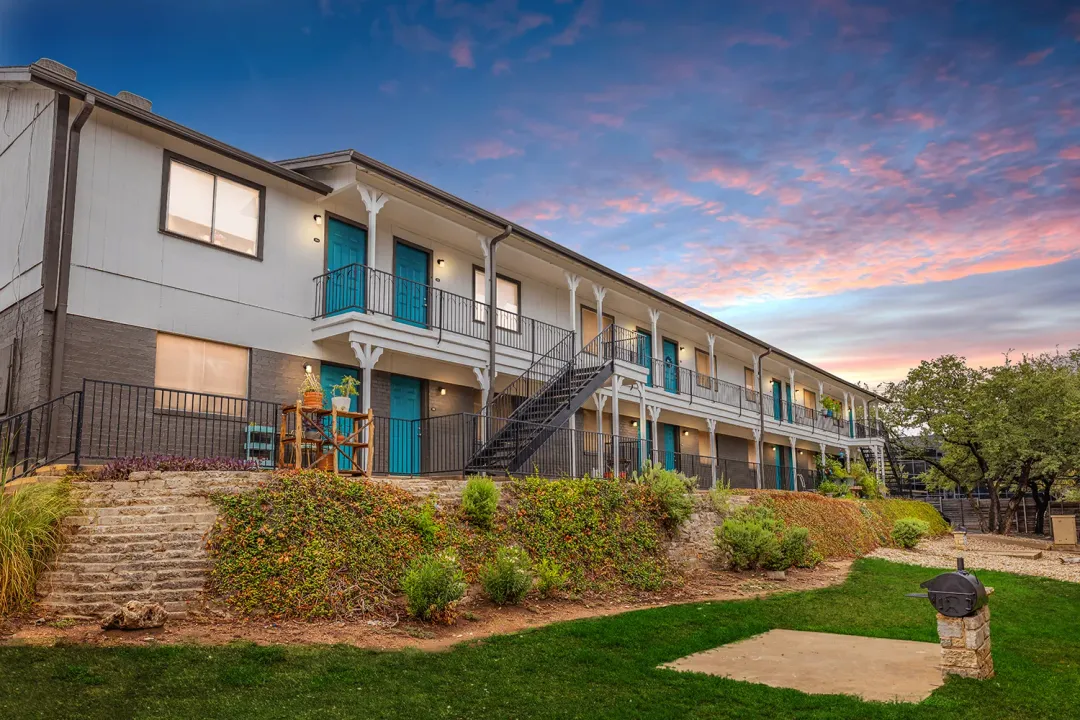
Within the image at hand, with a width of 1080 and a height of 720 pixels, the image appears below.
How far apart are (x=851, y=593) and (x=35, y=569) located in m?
11.4

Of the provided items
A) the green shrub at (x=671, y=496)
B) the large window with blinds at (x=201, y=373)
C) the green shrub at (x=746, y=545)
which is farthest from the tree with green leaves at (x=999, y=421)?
the large window with blinds at (x=201, y=373)

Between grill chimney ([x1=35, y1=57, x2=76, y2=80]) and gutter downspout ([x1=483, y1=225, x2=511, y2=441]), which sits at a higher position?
grill chimney ([x1=35, y1=57, x2=76, y2=80])

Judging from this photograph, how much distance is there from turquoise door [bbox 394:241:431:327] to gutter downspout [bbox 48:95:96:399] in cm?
639

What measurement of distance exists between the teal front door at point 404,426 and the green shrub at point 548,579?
545 cm

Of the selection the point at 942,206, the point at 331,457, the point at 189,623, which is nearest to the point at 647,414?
the point at 942,206

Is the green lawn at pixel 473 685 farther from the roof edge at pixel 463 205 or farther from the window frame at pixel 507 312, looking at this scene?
the window frame at pixel 507 312

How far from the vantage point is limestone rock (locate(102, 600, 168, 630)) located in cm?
717

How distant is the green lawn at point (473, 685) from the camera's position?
5574 mm

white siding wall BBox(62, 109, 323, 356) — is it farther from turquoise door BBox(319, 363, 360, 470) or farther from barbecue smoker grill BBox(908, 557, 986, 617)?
barbecue smoker grill BBox(908, 557, 986, 617)

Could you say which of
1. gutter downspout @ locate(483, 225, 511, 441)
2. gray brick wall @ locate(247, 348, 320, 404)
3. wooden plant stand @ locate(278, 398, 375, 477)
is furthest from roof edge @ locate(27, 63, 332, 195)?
wooden plant stand @ locate(278, 398, 375, 477)

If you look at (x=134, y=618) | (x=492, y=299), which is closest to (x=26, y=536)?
(x=134, y=618)

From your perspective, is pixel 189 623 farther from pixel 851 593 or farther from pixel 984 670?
pixel 851 593

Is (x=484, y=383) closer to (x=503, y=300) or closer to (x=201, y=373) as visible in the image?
(x=503, y=300)

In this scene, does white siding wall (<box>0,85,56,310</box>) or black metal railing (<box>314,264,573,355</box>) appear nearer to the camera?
white siding wall (<box>0,85,56,310</box>)
